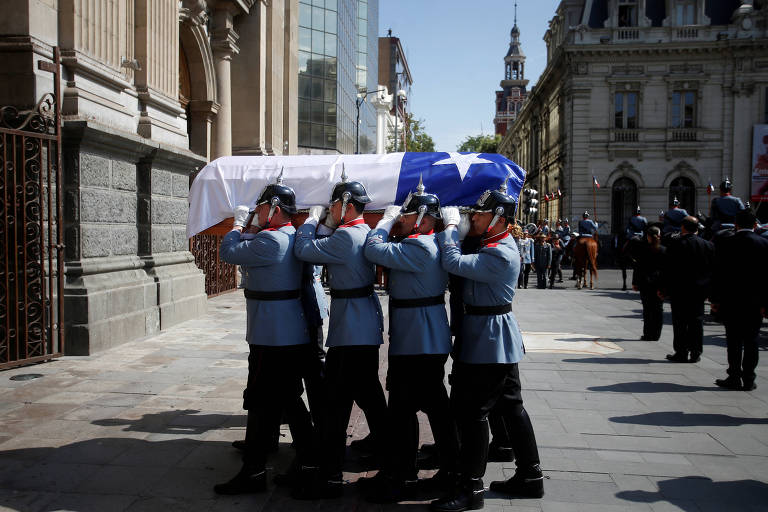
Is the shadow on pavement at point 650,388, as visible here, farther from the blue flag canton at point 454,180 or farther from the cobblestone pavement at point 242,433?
the blue flag canton at point 454,180

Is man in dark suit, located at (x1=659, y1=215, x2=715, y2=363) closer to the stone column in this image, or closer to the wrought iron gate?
the wrought iron gate

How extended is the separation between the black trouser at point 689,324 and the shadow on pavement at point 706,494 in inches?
178

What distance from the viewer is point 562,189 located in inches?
1577

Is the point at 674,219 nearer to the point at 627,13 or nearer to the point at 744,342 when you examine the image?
the point at 744,342

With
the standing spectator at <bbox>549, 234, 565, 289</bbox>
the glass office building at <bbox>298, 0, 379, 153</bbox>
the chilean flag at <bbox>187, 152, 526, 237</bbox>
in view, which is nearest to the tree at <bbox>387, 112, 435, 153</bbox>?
the glass office building at <bbox>298, 0, 379, 153</bbox>

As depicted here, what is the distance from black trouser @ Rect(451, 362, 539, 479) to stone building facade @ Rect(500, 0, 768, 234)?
1326 inches

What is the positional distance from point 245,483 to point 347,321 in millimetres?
1316

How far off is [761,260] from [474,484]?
515 centimetres

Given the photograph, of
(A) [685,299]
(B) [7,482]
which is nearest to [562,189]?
(A) [685,299]

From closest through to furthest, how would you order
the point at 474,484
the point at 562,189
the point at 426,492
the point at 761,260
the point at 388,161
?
the point at 474,484 → the point at 426,492 → the point at 388,161 → the point at 761,260 → the point at 562,189

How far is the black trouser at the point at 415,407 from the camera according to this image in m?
4.60

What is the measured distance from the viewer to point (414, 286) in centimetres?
475

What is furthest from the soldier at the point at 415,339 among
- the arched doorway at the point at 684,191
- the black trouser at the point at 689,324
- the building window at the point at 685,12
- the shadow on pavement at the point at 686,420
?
the building window at the point at 685,12

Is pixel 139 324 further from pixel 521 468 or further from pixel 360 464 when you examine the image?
pixel 521 468
